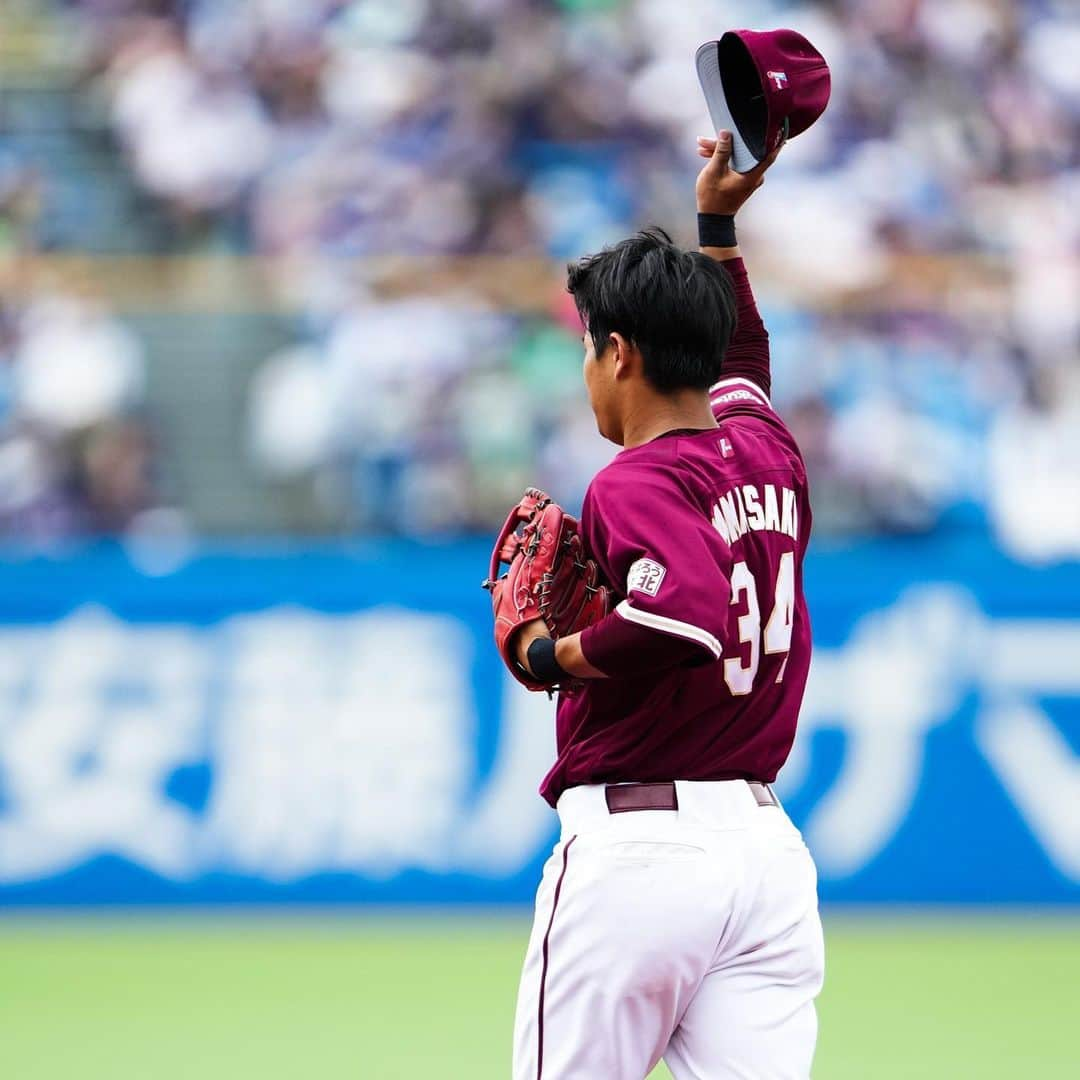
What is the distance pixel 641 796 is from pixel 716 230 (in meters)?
1.09

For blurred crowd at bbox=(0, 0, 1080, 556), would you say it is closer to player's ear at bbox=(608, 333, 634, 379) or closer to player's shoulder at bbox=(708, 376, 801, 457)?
player's shoulder at bbox=(708, 376, 801, 457)

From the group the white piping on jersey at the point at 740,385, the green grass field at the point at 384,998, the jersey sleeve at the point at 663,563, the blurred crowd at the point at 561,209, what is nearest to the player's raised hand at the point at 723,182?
the white piping on jersey at the point at 740,385

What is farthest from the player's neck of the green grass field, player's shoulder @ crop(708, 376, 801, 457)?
the green grass field

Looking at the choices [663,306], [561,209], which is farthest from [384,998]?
[561,209]

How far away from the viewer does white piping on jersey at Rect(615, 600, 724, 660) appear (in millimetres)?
2908

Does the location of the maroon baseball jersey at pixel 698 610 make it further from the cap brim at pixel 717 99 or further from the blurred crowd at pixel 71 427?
the blurred crowd at pixel 71 427

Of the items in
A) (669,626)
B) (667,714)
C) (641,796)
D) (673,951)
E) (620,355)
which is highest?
(620,355)

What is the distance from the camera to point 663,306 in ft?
10.0

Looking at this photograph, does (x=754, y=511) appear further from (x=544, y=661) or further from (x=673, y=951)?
(x=673, y=951)

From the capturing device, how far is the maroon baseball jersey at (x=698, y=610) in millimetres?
2945

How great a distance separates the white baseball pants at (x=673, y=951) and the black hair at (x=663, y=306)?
2.29 feet

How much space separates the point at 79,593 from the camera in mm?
8375

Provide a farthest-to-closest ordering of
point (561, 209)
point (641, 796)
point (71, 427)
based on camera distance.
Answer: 1. point (561, 209)
2. point (71, 427)
3. point (641, 796)

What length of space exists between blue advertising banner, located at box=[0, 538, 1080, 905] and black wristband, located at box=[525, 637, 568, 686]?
5.02m
